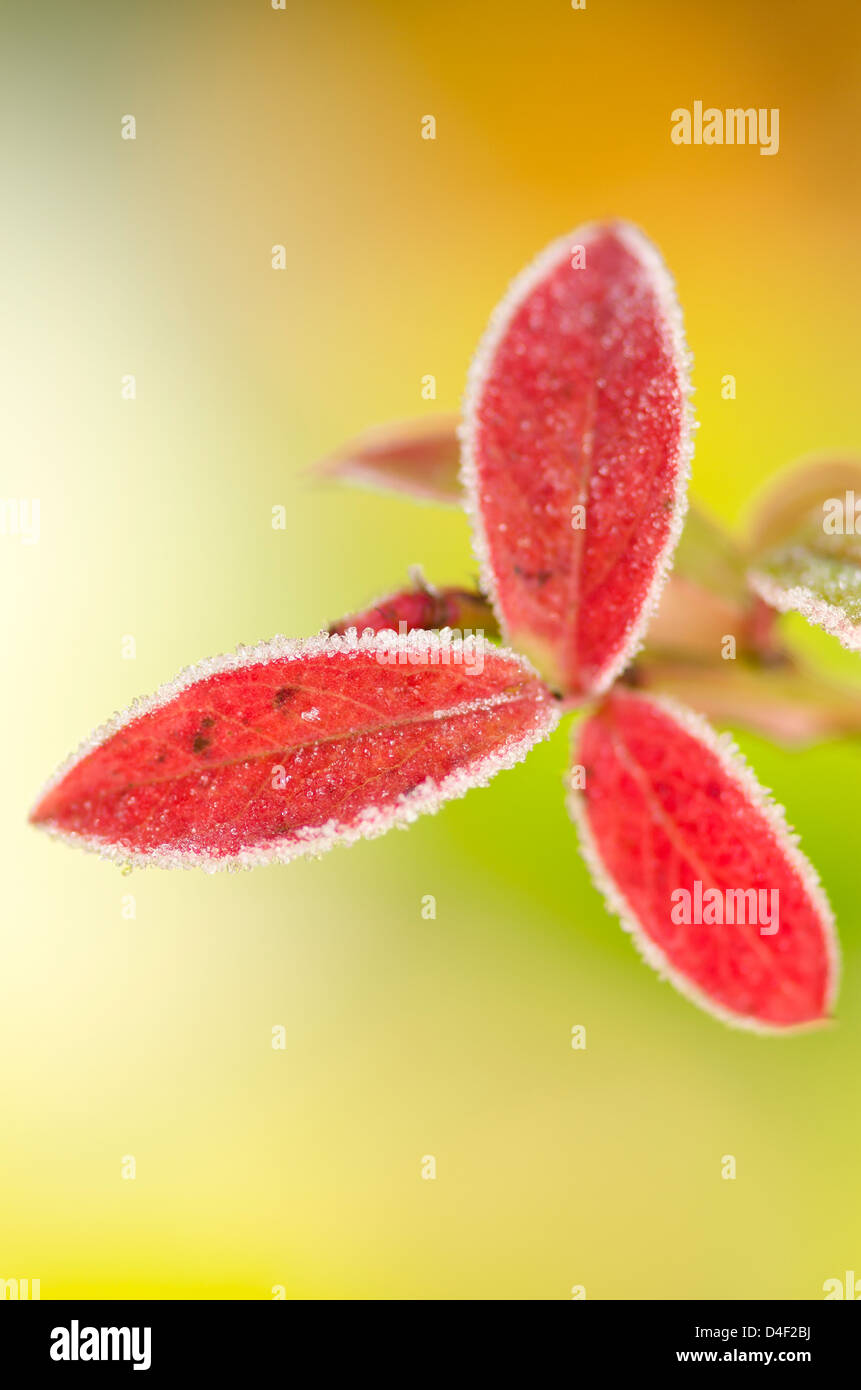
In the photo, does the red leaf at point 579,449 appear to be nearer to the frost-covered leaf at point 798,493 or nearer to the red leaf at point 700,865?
the red leaf at point 700,865

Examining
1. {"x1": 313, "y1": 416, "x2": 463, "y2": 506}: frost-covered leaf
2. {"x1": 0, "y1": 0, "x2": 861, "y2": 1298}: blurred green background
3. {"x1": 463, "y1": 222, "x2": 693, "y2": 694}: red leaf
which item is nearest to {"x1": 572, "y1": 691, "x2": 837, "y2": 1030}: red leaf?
{"x1": 463, "y1": 222, "x2": 693, "y2": 694}: red leaf

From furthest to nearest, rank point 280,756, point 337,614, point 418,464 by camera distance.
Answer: point 337,614
point 418,464
point 280,756

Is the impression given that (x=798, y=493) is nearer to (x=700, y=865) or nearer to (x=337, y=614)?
(x=700, y=865)

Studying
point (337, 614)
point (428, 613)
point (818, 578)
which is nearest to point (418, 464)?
point (428, 613)

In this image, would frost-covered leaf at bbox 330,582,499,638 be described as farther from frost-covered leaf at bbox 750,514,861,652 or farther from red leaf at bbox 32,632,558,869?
frost-covered leaf at bbox 750,514,861,652

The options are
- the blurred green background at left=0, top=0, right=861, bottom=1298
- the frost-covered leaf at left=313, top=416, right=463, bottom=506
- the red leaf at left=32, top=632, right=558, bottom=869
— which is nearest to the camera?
the red leaf at left=32, top=632, right=558, bottom=869
